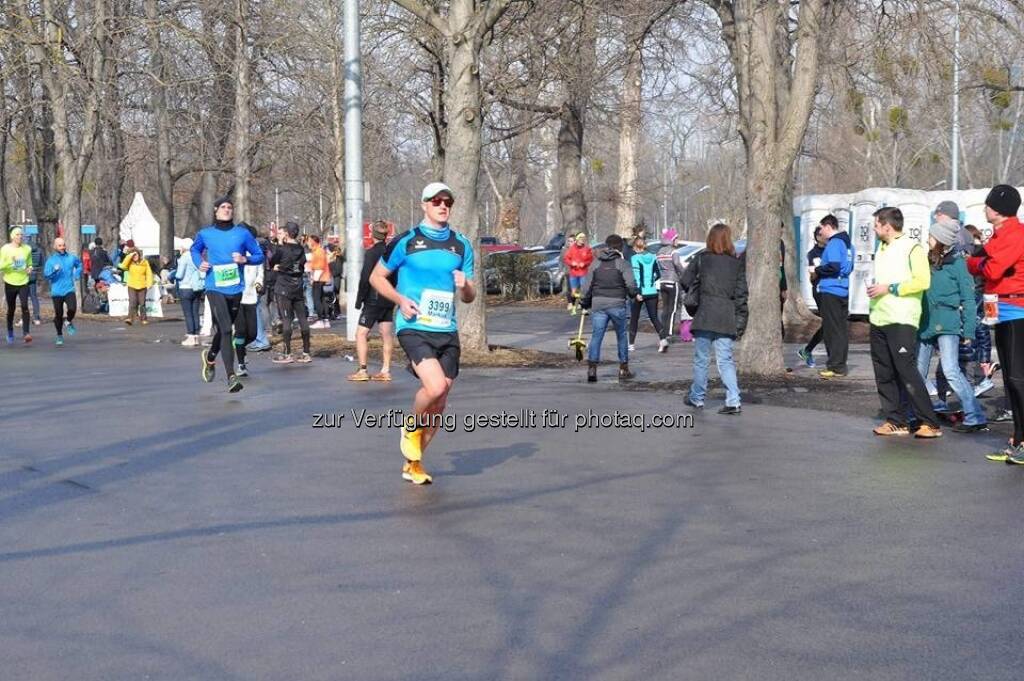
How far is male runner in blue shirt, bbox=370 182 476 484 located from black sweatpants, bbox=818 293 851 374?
8174mm

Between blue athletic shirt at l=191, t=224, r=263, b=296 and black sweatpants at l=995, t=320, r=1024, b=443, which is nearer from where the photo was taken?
black sweatpants at l=995, t=320, r=1024, b=443

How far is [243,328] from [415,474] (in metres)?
6.35

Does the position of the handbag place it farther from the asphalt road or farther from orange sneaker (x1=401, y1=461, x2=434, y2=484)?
orange sneaker (x1=401, y1=461, x2=434, y2=484)

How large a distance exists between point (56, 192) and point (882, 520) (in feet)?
122

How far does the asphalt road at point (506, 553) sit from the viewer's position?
5.55 meters

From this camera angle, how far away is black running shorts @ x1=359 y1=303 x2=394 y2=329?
52.5ft

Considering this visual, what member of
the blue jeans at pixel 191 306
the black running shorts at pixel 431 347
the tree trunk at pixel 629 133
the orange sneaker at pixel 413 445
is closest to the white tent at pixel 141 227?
the tree trunk at pixel 629 133

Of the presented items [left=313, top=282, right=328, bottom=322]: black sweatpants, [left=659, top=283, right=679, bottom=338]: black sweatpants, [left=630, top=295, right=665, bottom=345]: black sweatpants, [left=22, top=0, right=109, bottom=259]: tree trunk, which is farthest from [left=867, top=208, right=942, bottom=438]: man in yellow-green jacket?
[left=22, top=0, right=109, bottom=259]: tree trunk

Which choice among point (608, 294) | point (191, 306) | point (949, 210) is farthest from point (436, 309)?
point (191, 306)

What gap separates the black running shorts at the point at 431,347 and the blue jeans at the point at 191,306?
12167 mm

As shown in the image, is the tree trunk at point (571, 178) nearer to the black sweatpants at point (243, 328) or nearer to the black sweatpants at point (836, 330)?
the black sweatpants at point (836, 330)

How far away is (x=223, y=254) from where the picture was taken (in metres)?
14.7

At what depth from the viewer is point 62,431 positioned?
12.1m

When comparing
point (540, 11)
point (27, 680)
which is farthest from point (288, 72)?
point (27, 680)
